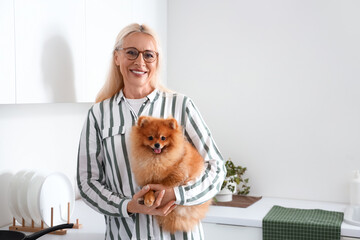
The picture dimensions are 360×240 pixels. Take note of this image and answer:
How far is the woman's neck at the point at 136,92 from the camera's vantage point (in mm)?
1592

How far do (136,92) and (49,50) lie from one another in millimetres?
423

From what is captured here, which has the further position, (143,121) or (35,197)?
(35,197)

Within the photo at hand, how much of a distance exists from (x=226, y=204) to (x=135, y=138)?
52.1 inches

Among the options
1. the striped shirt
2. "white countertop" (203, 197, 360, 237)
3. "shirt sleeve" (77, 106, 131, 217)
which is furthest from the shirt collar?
"white countertop" (203, 197, 360, 237)

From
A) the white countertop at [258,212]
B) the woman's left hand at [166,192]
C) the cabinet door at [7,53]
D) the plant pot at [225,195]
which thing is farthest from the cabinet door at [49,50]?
the plant pot at [225,195]

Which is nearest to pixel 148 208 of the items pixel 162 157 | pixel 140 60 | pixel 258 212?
pixel 162 157

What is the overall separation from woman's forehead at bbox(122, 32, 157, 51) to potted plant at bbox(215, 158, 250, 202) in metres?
1.27

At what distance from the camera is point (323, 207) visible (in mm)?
2535

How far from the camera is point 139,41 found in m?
1.57

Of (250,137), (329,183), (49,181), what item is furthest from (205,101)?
(49,181)

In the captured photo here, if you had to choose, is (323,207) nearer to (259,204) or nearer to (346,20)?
(259,204)

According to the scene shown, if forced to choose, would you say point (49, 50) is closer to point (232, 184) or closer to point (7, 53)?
point (7, 53)

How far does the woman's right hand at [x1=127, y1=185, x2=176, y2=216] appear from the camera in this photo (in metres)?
1.38

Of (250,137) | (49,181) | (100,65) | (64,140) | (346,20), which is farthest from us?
(250,137)
